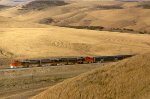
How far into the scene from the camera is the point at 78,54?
184ft

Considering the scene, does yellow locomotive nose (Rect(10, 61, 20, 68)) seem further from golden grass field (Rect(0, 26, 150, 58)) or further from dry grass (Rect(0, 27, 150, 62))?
golden grass field (Rect(0, 26, 150, 58))

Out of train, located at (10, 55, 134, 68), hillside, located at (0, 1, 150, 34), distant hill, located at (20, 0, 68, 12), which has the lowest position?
hillside, located at (0, 1, 150, 34)

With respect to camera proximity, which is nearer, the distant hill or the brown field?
the brown field

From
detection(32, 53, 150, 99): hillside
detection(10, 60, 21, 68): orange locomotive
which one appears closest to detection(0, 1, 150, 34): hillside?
detection(10, 60, 21, 68): orange locomotive

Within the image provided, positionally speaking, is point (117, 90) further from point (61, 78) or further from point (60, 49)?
point (60, 49)

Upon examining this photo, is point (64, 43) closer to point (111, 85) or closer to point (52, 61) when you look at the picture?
point (52, 61)

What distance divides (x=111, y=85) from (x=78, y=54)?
1384 inches

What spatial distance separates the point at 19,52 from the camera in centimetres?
5503

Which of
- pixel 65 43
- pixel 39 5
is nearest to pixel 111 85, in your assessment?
pixel 65 43

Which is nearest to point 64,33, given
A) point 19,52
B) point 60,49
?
point 60,49

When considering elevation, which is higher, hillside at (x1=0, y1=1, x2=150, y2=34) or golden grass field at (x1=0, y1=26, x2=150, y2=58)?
golden grass field at (x1=0, y1=26, x2=150, y2=58)

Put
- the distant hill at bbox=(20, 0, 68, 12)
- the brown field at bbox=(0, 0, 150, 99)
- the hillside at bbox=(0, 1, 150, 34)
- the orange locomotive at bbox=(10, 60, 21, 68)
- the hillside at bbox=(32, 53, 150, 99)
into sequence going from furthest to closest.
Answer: the distant hill at bbox=(20, 0, 68, 12) < the hillside at bbox=(0, 1, 150, 34) < the orange locomotive at bbox=(10, 60, 21, 68) < the brown field at bbox=(0, 0, 150, 99) < the hillside at bbox=(32, 53, 150, 99)

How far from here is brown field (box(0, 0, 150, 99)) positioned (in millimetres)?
21125

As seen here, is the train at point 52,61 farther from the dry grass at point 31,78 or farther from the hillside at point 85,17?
the hillside at point 85,17
